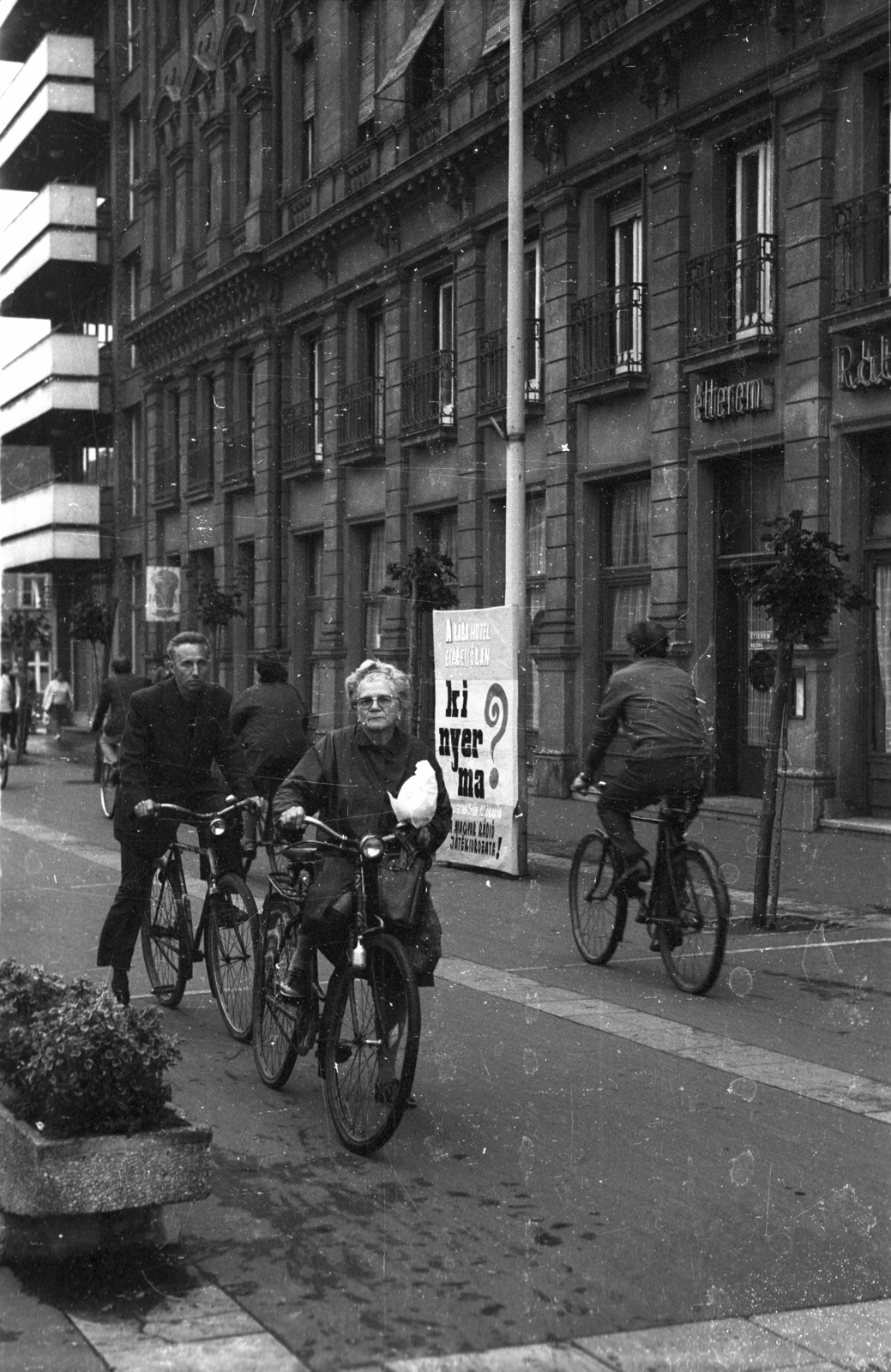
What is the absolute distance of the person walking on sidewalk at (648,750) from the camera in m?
9.73

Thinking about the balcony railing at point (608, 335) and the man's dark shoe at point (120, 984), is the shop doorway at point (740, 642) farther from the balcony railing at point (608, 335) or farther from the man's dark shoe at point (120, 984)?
the man's dark shoe at point (120, 984)

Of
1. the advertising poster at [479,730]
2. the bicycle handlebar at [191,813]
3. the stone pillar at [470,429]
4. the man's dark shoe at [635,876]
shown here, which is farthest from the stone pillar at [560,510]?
the bicycle handlebar at [191,813]

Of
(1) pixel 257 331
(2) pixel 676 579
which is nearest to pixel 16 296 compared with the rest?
(1) pixel 257 331

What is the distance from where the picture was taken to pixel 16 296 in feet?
167

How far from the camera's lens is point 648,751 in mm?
9734

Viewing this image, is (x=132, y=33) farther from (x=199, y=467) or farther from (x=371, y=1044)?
(x=371, y=1044)

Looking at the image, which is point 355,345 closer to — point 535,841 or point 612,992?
point 535,841

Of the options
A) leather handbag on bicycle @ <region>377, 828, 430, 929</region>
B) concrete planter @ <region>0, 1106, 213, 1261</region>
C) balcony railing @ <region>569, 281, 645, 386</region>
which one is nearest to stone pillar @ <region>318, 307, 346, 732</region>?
balcony railing @ <region>569, 281, 645, 386</region>

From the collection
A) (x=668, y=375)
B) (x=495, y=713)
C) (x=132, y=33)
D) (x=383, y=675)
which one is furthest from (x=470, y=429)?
(x=383, y=675)

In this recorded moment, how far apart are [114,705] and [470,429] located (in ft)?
25.8

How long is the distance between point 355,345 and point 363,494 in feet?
8.69

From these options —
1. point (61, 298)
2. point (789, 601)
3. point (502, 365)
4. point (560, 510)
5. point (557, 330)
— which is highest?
point (61, 298)

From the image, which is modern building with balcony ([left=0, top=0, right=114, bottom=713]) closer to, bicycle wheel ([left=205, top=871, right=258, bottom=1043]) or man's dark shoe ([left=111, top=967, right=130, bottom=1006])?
man's dark shoe ([left=111, top=967, right=130, bottom=1006])

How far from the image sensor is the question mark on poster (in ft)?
49.2
